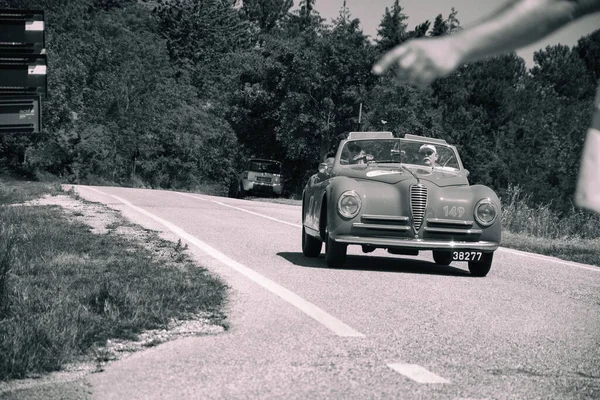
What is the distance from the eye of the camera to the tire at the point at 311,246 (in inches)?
484

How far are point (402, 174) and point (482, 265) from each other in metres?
1.34

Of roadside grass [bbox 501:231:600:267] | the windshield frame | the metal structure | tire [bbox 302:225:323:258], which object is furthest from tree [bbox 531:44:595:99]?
roadside grass [bbox 501:231:600:267]

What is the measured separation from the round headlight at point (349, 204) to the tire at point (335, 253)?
0.36 m

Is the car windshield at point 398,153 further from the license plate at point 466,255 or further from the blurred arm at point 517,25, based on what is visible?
the blurred arm at point 517,25

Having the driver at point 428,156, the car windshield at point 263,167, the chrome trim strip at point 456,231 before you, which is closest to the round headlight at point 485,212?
the chrome trim strip at point 456,231

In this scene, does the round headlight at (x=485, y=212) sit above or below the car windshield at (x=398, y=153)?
below

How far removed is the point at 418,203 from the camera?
10.8 meters

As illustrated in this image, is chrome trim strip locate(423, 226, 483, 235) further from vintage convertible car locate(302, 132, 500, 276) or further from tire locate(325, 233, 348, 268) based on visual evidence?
tire locate(325, 233, 348, 268)

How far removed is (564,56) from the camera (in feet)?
5.64

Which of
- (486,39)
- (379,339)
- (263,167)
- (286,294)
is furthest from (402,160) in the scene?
(263,167)

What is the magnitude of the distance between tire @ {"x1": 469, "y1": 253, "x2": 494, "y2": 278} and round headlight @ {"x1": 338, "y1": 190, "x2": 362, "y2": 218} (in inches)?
59.4

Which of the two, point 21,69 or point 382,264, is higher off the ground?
point 21,69

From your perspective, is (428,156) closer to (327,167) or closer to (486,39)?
(327,167)

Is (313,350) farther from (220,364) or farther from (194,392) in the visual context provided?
(194,392)
